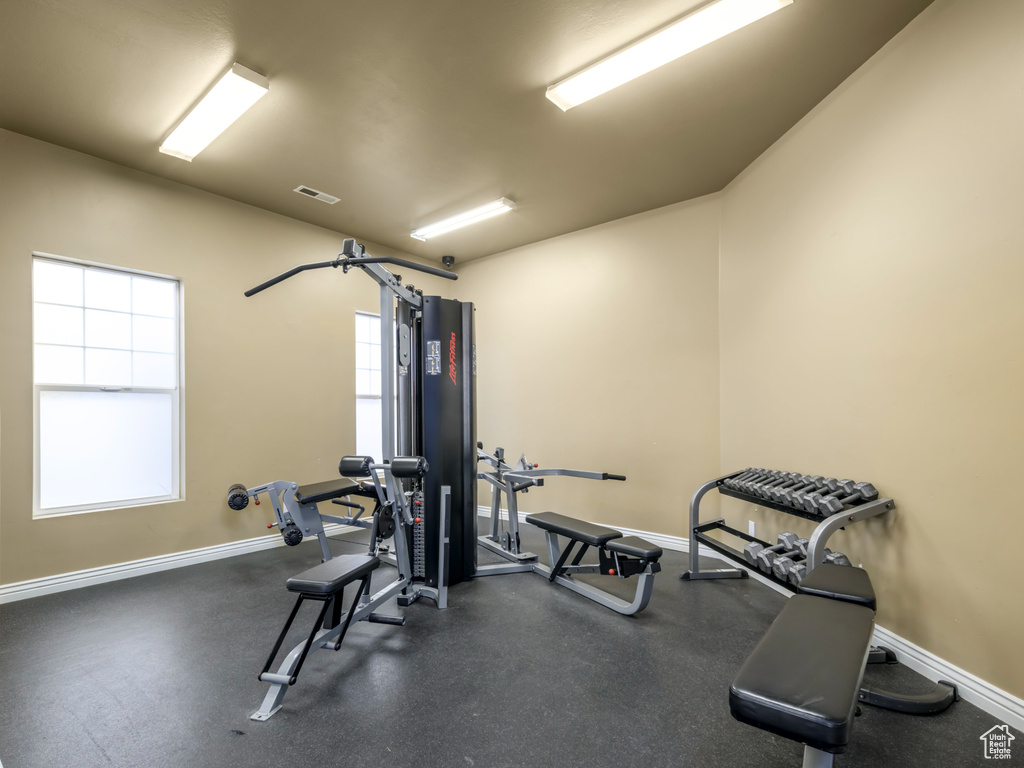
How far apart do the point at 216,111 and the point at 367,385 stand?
2.79 metres

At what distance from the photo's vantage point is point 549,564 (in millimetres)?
3592

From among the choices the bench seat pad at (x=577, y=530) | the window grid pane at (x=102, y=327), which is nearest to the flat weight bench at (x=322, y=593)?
the bench seat pad at (x=577, y=530)

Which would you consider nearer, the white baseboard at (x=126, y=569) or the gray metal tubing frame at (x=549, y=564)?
the gray metal tubing frame at (x=549, y=564)

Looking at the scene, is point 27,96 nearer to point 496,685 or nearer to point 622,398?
point 496,685

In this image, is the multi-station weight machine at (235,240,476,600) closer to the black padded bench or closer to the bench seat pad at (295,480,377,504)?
the bench seat pad at (295,480,377,504)

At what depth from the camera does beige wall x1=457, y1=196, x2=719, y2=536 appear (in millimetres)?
4023

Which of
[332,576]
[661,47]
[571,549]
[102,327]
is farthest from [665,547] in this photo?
[102,327]

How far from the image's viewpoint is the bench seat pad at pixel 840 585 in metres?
1.58

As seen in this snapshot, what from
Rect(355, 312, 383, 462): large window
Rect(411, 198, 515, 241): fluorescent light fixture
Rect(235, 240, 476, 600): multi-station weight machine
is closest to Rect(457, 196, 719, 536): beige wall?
Rect(411, 198, 515, 241): fluorescent light fixture

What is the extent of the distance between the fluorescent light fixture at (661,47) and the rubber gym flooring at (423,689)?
2968 mm

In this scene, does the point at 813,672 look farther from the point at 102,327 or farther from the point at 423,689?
the point at 102,327

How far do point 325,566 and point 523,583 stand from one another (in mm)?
1537

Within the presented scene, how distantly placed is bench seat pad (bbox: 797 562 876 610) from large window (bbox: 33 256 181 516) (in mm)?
4287

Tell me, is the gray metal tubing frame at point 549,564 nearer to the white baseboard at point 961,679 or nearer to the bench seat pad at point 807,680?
the white baseboard at point 961,679
